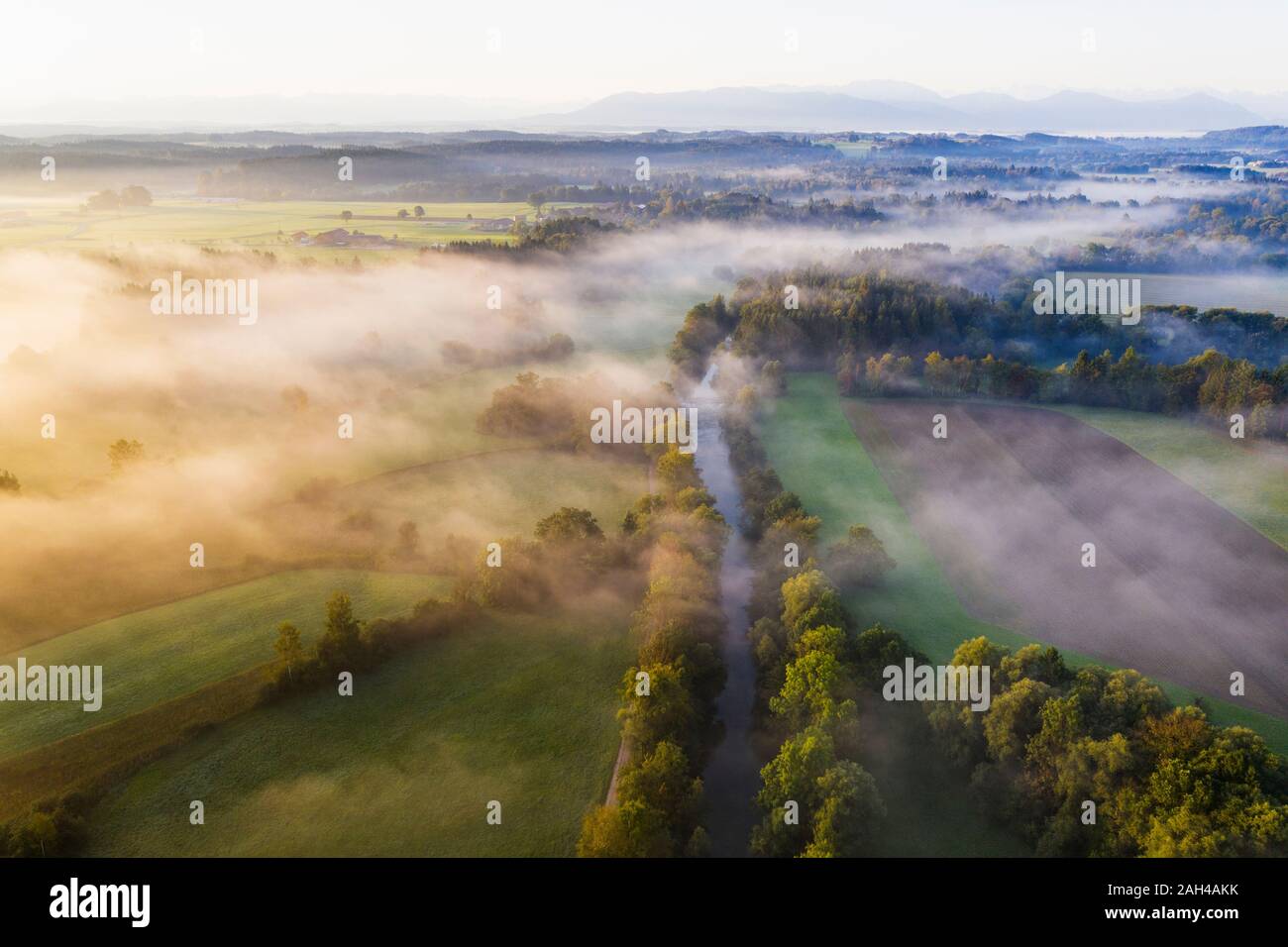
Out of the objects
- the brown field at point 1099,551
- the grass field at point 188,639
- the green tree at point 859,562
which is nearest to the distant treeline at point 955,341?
the brown field at point 1099,551

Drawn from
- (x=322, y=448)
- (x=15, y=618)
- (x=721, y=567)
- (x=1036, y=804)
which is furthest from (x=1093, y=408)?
(x=15, y=618)

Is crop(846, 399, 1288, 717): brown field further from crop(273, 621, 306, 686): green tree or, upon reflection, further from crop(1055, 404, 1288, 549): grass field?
crop(273, 621, 306, 686): green tree

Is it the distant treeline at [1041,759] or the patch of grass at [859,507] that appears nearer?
the distant treeline at [1041,759]

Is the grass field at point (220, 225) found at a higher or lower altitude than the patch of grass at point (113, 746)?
higher

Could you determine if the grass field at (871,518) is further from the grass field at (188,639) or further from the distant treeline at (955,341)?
the grass field at (188,639)

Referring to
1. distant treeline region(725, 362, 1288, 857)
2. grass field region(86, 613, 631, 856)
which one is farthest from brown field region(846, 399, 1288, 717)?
grass field region(86, 613, 631, 856)

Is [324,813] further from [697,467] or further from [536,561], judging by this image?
[697,467]

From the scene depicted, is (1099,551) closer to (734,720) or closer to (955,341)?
(734,720)
